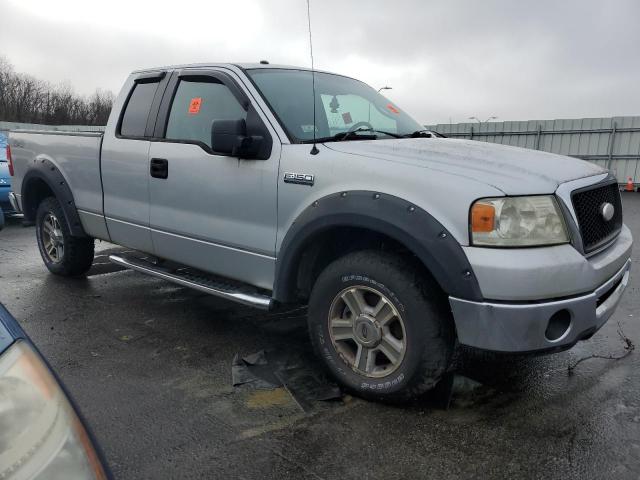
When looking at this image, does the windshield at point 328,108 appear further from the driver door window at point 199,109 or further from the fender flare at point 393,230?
the fender flare at point 393,230

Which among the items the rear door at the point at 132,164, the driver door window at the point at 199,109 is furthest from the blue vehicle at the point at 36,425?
the rear door at the point at 132,164

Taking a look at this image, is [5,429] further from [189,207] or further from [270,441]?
[189,207]

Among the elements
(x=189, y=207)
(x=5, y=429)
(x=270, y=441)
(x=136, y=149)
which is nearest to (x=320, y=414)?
(x=270, y=441)

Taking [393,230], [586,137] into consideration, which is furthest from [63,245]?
[586,137]

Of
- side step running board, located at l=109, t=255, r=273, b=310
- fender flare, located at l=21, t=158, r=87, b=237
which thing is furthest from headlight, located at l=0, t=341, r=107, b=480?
fender flare, located at l=21, t=158, r=87, b=237

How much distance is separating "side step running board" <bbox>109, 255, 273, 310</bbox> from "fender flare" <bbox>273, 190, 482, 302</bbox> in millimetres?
297

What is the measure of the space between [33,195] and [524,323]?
16.8 feet

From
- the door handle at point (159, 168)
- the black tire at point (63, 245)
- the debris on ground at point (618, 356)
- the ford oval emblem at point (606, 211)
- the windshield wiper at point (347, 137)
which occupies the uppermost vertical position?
the windshield wiper at point (347, 137)

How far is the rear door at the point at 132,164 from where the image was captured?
13.7ft

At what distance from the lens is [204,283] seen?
3.75 meters

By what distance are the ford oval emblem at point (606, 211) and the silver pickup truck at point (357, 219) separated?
0.04ft

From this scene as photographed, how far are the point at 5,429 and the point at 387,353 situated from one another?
211 centimetres

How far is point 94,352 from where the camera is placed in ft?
12.1

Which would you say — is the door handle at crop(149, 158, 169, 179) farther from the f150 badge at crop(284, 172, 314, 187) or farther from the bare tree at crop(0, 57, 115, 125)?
the bare tree at crop(0, 57, 115, 125)
